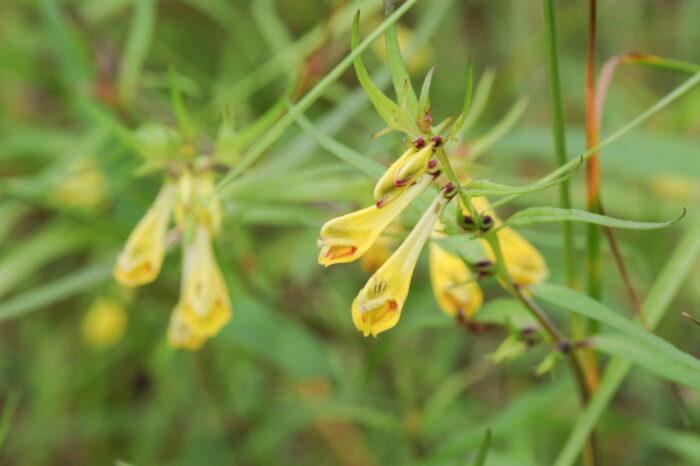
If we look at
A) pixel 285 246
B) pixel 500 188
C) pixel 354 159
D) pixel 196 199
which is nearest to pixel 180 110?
pixel 196 199

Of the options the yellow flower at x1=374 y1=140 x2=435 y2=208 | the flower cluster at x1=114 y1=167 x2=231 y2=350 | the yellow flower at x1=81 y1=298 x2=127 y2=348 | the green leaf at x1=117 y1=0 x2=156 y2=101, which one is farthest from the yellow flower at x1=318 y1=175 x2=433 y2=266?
the yellow flower at x1=81 y1=298 x2=127 y2=348

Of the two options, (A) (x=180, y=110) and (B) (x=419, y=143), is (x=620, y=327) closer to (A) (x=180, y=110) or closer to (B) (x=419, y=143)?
(B) (x=419, y=143)

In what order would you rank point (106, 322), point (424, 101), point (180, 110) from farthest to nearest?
point (106, 322) < point (180, 110) < point (424, 101)

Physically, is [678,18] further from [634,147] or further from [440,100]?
[634,147]

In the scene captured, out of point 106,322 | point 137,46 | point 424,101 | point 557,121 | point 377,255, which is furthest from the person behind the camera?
point 106,322

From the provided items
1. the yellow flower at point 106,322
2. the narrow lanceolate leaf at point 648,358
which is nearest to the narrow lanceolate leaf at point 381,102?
the narrow lanceolate leaf at point 648,358

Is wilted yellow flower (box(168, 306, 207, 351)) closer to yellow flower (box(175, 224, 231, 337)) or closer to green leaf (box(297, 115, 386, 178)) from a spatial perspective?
yellow flower (box(175, 224, 231, 337))

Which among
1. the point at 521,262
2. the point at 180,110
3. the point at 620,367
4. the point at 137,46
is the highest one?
the point at 137,46

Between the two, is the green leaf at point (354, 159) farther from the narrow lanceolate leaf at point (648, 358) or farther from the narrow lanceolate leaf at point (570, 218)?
the narrow lanceolate leaf at point (648, 358)
